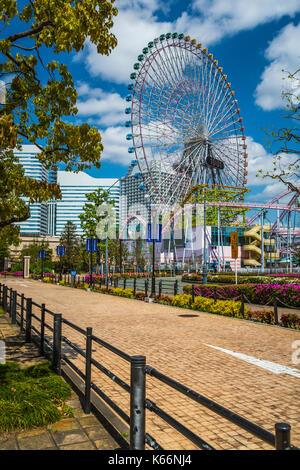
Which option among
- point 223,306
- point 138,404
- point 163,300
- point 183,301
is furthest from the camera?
point 163,300

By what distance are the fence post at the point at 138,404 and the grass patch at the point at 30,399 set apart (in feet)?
5.45

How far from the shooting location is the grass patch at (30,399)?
4.48 metres

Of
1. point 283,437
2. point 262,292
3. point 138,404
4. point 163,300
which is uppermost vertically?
point 283,437

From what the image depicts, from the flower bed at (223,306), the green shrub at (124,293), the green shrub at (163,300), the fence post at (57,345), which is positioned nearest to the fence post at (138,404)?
the fence post at (57,345)

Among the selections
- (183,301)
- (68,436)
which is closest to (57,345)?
(68,436)

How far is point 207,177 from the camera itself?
63531 mm

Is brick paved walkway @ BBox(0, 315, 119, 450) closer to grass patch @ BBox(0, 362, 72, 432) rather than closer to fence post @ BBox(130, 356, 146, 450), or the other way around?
grass patch @ BBox(0, 362, 72, 432)

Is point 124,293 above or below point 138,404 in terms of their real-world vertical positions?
below

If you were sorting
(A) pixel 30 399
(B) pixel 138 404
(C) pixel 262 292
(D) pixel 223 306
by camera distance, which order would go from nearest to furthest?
(B) pixel 138 404
(A) pixel 30 399
(D) pixel 223 306
(C) pixel 262 292

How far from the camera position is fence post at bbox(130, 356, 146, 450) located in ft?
11.2

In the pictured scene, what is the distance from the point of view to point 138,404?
3443 mm

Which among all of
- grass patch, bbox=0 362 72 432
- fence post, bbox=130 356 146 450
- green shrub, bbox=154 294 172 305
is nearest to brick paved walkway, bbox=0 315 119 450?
grass patch, bbox=0 362 72 432

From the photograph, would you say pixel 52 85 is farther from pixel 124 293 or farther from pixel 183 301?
pixel 124 293

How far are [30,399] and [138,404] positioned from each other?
2.11 m
